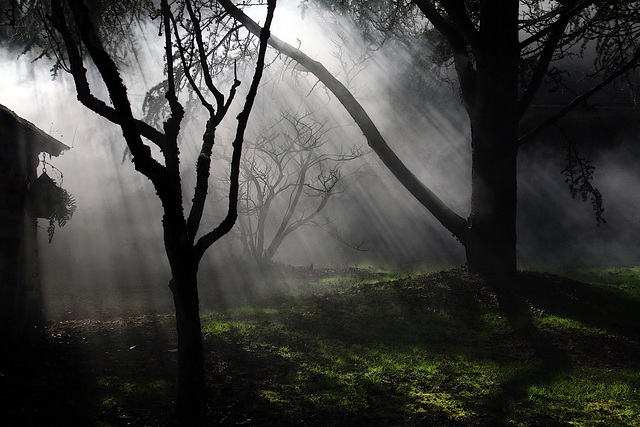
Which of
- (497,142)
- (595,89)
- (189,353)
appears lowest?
(189,353)

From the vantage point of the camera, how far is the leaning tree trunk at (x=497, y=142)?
751cm

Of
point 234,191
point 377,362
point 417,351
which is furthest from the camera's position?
point 417,351

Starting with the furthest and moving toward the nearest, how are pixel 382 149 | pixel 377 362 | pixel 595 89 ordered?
1. pixel 382 149
2. pixel 595 89
3. pixel 377 362

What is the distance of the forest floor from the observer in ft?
13.6

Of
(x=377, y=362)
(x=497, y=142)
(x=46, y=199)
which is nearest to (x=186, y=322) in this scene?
(x=377, y=362)

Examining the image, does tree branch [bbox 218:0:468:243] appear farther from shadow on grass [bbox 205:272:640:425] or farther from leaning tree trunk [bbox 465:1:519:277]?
shadow on grass [bbox 205:272:640:425]

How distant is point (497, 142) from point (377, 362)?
4.05m

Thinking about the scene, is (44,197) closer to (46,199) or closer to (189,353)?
(46,199)

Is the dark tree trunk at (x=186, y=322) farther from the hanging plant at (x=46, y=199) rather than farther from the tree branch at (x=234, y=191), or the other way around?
the hanging plant at (x=46, y=199)

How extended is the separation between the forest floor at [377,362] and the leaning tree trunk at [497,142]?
525mm

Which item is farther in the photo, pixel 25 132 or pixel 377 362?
pixel 25 132

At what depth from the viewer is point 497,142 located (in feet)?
24.8

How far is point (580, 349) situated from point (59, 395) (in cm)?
547

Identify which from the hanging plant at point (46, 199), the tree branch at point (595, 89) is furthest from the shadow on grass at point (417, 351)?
the hanging plant at point (46, 199)
